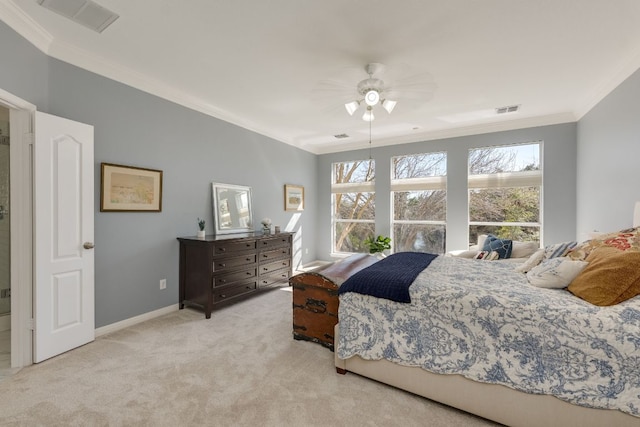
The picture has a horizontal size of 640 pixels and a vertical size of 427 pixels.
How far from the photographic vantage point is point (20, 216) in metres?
2.18

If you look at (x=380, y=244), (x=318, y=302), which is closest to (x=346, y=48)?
(x=318, y=302)

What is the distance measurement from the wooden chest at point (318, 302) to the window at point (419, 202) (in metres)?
3.00

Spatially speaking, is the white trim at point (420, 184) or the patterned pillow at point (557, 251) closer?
the patterned pillow at point (557, 251)

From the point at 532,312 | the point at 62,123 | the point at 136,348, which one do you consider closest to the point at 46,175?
the point at 62,123

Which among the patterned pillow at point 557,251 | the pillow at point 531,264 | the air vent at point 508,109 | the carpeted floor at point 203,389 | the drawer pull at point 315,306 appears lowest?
the carpeted floor at point 203,389

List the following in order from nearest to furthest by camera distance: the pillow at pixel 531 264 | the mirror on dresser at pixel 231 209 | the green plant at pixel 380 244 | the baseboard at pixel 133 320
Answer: the pillow at pixel 531 264 → the baseboard at pixel 133 320 → the mirror on dresser at pixel 231 209 → the green plant at pixel 380 244

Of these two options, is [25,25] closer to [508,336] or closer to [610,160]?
[508,336]

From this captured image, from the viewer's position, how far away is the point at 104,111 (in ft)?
9.15

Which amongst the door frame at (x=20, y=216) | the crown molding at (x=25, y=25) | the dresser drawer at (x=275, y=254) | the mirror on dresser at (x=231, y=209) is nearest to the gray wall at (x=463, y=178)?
the dresser drawer at (x=275, y=254)

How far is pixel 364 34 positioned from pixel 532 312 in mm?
2323

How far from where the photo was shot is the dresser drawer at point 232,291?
330 cm

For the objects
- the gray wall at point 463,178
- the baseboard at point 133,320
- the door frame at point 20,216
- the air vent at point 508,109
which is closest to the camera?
the door frame at point 20,216

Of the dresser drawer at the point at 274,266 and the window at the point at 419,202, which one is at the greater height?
the window at the point at 419,202

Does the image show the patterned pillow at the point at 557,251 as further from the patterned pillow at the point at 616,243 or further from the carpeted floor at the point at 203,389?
the carpeted floor at the point at 203,389
